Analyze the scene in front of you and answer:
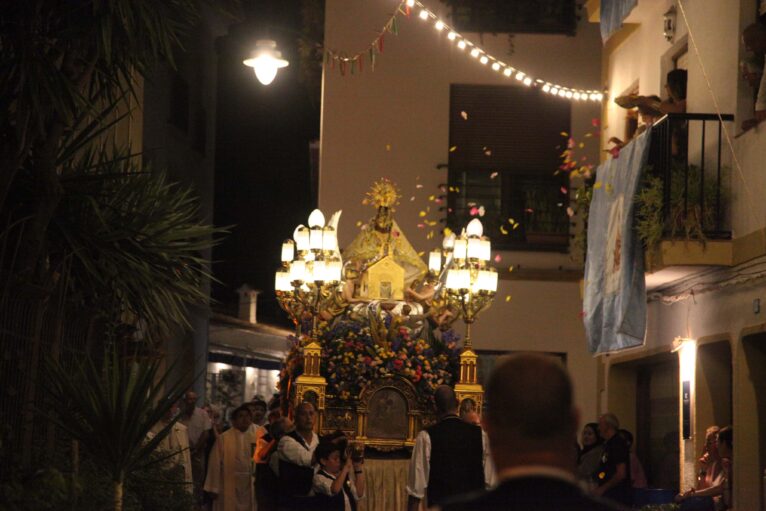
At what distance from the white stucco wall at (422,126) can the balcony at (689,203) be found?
8.13m

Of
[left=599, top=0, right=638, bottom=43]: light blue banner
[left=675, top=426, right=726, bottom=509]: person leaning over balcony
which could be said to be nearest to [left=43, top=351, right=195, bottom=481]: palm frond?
[left=675, top=426, right=726, bottom=509]: person leaning over balcony

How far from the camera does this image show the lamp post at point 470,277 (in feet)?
54.5

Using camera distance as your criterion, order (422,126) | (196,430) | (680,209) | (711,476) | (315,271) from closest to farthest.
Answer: (711,476)
(680,209)
(315,271)
(196,430)
(422,126)

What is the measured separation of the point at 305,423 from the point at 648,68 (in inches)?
330

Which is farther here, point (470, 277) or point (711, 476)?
point (470, 277)

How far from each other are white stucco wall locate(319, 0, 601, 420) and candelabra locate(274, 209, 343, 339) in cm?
590

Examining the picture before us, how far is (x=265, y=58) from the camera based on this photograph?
1565 centimetres

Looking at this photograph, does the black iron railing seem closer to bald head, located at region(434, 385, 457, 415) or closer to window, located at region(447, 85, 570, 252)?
bald head, located at region(434, 385, 457, 415)

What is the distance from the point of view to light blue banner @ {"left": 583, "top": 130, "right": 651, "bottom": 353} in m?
15.4

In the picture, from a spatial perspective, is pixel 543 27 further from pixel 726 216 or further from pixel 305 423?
pixel 305 423

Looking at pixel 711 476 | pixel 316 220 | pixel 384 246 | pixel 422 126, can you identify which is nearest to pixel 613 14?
pixel 384 246

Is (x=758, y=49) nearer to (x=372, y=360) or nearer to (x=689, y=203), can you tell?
(x=689, y=203)

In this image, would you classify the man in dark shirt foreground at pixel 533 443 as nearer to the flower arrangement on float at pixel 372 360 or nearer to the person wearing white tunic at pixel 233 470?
the flower arrangement on float at pixel 372 360

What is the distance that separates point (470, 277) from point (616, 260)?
5.58 feet
